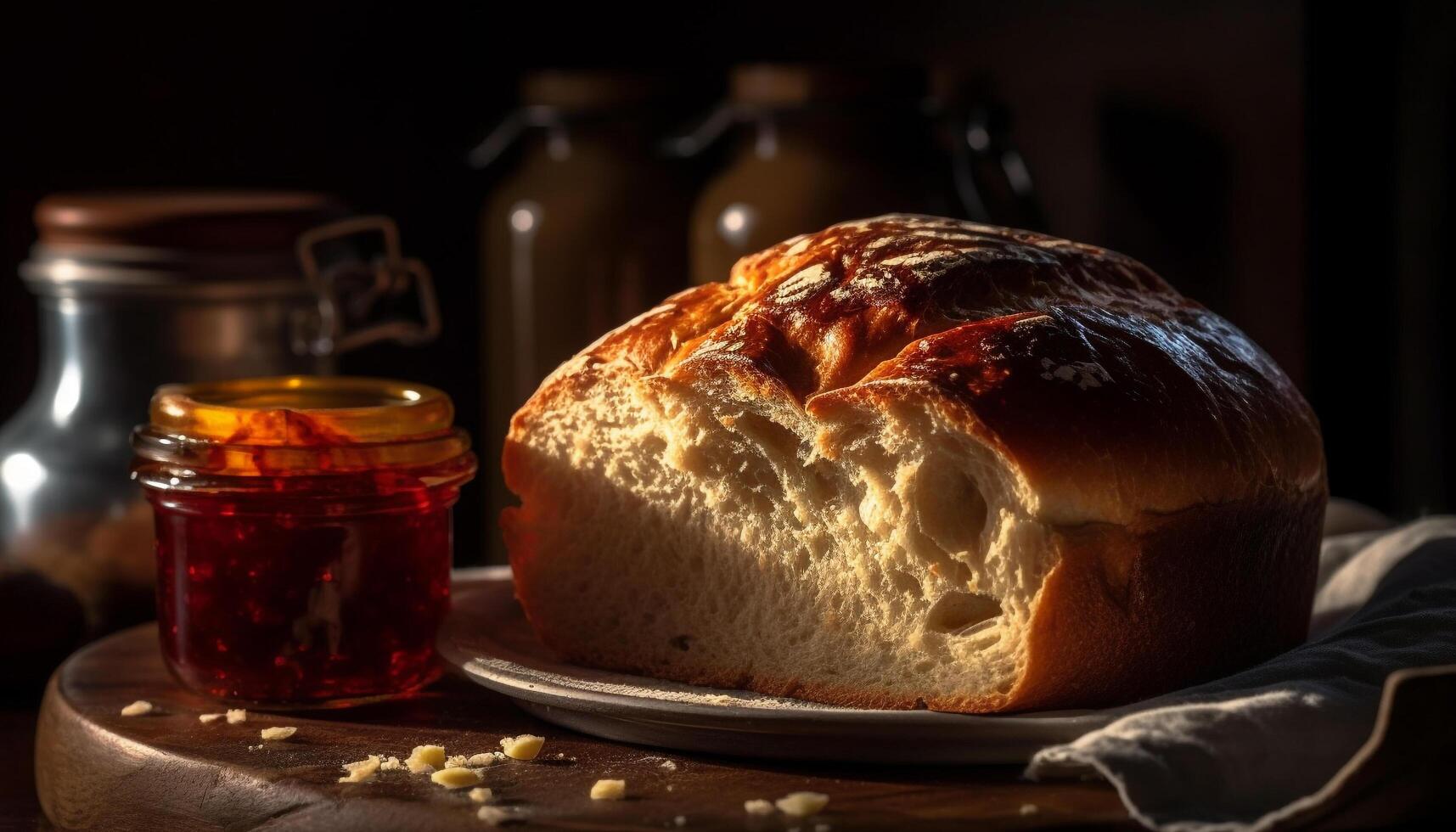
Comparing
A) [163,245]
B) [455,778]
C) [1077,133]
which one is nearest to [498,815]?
[455,778]

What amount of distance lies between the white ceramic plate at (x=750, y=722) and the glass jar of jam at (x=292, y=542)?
0.34 ft

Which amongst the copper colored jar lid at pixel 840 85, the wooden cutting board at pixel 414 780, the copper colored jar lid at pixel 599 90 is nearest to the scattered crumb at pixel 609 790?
the wooden cutting board at pixel 414 780

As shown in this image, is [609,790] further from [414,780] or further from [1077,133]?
[1077,133]

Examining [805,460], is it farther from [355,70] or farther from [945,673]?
[355,70]

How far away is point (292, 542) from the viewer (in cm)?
177

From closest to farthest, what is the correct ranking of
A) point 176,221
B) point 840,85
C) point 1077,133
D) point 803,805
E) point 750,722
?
point 803,805 < point 750,722 < point 176,221 < point 840,85 < point 1077,133

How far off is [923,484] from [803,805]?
0.36m

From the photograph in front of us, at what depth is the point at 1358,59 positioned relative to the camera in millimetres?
3082

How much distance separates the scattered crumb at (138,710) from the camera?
5.82 feet

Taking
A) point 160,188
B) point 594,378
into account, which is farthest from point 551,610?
point 160,188

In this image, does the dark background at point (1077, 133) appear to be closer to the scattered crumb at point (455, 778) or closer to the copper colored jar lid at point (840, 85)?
the copper colored jar lid at point (840, 85)

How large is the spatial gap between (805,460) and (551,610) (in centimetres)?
40

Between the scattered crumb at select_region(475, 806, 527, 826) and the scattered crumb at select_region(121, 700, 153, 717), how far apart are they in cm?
52

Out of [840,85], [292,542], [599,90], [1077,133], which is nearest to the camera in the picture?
[292,542]
